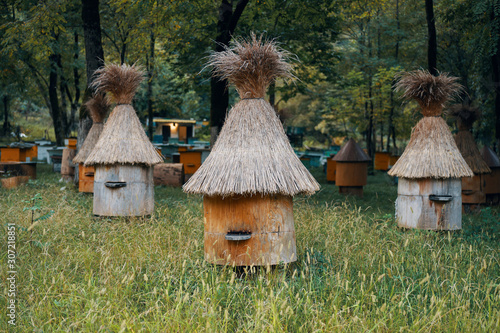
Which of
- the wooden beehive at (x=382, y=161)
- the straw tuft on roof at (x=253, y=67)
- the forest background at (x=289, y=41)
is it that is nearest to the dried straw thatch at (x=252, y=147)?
the straw tuft on roof at (x=253, y=67)

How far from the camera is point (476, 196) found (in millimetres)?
11977

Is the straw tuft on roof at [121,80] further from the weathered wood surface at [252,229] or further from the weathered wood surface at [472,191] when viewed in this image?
the weathered wood surface at [472,191]

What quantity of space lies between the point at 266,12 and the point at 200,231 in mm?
10714

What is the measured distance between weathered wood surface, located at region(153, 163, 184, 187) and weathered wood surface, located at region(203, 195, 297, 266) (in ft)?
34.5

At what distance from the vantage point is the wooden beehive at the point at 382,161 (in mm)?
25312

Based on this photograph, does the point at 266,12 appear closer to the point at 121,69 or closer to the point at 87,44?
the point at 87,44

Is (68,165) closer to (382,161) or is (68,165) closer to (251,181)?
(251,181)

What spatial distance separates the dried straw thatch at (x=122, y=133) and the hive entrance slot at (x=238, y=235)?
395 cm

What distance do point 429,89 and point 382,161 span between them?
17.2 m

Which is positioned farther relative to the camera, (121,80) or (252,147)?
(121,80)

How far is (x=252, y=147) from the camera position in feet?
18.3

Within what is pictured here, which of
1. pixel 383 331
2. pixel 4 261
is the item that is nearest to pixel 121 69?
pixel 4 261

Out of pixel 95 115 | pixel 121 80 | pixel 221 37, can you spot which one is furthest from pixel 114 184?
pixel 221 37

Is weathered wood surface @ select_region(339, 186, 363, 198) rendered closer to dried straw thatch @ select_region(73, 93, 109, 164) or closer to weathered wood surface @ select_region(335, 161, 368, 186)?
weathered wood surface @ select_region(335, 161, 368, 186)
